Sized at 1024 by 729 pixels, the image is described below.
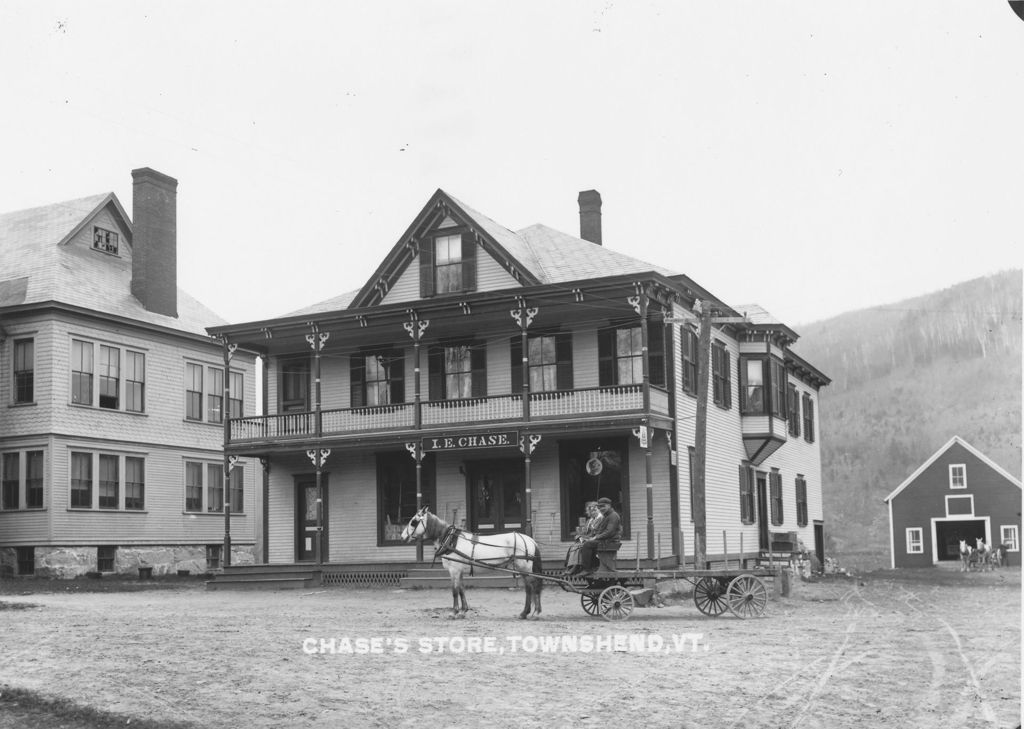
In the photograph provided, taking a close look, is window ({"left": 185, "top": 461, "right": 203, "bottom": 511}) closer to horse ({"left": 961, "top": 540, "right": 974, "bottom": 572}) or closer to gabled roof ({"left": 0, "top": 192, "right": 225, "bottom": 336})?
gabled roof ({"left": 0, "top": 192, "right": 225, "bottom": 336})

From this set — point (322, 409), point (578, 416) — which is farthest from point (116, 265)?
point (578, 416)

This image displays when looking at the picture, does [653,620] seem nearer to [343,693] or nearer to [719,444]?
[343,693]

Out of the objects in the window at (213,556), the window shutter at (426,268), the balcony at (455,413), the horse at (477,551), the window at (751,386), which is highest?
the window shutter at (426,268)

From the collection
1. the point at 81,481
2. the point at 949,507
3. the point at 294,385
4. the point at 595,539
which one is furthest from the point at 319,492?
the point at 949,507

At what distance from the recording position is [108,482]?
3519cm

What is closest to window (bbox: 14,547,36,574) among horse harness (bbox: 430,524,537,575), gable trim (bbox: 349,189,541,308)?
gable trim (bbox: 349,189,541,308)

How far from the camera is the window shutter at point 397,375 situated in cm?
3098

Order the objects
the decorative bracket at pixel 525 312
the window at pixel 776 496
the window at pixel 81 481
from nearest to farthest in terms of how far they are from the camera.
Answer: the decorative bracket at pixel 525 312, the window at pixel 81 481, the window at pixel 776 496

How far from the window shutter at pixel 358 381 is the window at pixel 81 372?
8.56 m

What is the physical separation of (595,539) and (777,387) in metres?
17.3

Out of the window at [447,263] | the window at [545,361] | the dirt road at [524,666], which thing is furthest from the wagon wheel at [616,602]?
the window at [447,263]

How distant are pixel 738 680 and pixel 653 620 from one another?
6.34 metres

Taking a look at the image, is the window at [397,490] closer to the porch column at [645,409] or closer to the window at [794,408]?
the porch column at [645,409]

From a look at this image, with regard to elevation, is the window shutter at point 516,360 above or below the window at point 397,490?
above
